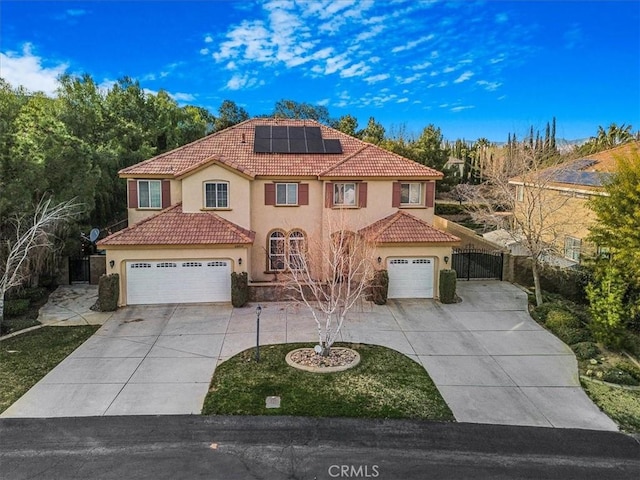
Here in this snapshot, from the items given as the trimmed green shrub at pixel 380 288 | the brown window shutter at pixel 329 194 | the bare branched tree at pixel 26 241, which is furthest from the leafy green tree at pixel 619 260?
the bare branched tree at pixel 26 241

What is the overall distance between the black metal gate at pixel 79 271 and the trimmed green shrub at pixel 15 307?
408 centimetres

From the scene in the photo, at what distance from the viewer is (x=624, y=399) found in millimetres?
12141

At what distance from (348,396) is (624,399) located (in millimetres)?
7138

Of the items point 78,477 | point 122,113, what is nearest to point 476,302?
point 78,477

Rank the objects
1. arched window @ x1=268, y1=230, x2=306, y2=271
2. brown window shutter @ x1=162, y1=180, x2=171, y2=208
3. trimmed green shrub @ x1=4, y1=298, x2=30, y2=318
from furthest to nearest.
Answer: arched window @ x1=268, y1=230, x2=306, y2=271, brown window shutter @ x1=162, y1=180, x2=171, y2=208, trimmed green shrub @ x1=4, y1=298, x2=30, y2=318

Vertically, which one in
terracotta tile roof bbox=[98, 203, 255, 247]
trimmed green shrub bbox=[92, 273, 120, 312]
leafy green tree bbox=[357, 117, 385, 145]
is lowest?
trimmed green shrub bbox=[92, 273, 120, 312]

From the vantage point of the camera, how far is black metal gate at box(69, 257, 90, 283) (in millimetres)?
22781

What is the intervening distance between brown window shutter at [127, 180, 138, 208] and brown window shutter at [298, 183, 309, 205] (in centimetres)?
779

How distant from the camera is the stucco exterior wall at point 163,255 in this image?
19.4 meters

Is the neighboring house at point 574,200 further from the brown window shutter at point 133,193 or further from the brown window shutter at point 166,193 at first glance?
the brown window shutter at point 133,193

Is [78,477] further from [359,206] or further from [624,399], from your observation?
[359,206]

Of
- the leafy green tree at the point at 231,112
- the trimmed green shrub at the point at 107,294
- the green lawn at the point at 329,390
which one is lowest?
the green lawn at the point at 329,390

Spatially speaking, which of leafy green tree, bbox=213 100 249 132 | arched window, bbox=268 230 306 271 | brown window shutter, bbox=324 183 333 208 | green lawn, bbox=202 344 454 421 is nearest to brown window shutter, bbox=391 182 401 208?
brown window shutter, bbox=324 183 333 208

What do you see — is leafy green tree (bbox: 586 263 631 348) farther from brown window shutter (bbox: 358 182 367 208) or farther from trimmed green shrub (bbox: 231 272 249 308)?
trimmed green shrub (bbox: 231 272 249 308)
